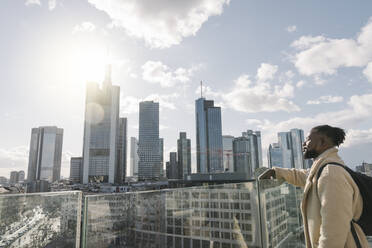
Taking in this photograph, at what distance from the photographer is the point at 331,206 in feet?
4.17

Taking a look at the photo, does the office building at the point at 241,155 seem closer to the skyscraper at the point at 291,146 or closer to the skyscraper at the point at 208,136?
the skyscraper at the point at 208,136

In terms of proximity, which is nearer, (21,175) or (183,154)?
(21,175)

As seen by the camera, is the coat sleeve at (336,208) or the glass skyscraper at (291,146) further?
the glass skyscraper at (291,146)

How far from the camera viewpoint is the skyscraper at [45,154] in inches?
5546

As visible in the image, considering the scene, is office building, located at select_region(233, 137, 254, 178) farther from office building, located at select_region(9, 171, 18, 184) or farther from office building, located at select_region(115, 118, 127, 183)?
office building, located at select_region(9, 171, 18, 184)

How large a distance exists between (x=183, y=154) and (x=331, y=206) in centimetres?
15987

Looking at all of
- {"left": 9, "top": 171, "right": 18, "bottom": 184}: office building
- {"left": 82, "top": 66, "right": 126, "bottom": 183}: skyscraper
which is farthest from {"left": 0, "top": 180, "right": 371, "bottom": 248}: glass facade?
{"left": 9, "top": 171, "right": 18, "bottom": 184}: office building

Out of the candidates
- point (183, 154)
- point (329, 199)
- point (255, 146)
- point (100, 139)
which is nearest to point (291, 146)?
point (255, 146)

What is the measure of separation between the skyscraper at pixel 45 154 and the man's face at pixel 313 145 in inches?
6429

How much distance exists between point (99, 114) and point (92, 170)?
82.8 feet

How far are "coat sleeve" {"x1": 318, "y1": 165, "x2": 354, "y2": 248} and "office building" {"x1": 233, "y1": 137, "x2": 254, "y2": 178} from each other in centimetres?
14296

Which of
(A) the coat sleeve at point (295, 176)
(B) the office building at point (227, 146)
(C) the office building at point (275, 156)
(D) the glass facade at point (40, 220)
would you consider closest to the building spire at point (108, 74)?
(B) the office building at point (227, 146)

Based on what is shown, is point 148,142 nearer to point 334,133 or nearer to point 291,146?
point 291,146

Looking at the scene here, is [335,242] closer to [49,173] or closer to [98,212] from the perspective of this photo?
[98,212]
